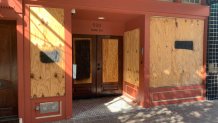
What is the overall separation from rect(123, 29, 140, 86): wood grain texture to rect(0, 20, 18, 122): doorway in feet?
9.66

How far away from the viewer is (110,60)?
5.97 meters

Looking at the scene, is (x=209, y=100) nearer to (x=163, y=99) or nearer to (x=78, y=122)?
(x=163, y=99)

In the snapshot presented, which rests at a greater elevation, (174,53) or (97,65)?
(174,53)

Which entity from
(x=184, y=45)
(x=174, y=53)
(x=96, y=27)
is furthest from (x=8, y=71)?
(x=184, y=45)

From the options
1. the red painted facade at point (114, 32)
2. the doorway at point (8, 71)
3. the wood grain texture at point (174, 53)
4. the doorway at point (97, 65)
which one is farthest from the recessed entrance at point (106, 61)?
the doorway at point (8, 71)

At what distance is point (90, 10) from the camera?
4312 millimetres

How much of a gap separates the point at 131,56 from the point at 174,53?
1180 mm

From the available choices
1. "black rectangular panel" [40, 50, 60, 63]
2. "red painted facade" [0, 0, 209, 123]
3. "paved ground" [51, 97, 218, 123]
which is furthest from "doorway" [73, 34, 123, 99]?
"black rectangular panel" [40, 50, 60, 63]

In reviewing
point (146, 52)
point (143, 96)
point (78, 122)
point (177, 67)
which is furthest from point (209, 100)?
point (78, 122)

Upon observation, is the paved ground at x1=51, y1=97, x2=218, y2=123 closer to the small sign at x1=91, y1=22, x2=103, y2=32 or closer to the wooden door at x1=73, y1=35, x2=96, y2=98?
the wooden door at x1=73, y1=35, x2=96, y2=98

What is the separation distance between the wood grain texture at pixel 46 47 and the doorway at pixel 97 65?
153cm

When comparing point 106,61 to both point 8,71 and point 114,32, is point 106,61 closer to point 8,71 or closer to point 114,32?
point 114,32

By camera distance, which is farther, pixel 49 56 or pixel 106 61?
pixel 106 61

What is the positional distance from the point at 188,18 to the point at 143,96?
7.91ft
